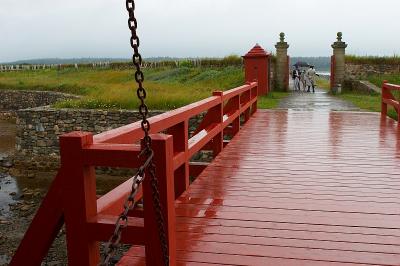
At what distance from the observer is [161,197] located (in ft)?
7.18

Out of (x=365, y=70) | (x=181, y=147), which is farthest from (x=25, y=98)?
(x=181, y=147)

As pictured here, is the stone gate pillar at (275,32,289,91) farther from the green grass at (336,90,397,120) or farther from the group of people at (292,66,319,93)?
the green grass at (336,90,397,120)

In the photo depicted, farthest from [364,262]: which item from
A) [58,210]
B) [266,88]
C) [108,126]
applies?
[266,88]

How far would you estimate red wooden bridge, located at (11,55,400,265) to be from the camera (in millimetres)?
2268

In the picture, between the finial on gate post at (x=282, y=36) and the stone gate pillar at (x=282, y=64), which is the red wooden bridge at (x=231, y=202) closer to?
the stone gate pillar at (x=282, y=64)

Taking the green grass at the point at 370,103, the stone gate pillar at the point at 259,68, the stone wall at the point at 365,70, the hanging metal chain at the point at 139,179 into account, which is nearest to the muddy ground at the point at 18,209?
the hanging metal chain at the point at 139,179

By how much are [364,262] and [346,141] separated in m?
4.88

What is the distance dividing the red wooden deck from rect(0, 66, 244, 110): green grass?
865 cm

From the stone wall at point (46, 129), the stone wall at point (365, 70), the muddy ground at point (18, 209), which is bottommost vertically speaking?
the muddy ground at point (18, 209)

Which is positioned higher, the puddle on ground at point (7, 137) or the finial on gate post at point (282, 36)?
the finial on gate post at point (282, 36)

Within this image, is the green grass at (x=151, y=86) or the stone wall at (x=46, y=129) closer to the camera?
the stone wall at (x=46, y=129)

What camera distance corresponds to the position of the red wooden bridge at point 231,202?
227 centimetres

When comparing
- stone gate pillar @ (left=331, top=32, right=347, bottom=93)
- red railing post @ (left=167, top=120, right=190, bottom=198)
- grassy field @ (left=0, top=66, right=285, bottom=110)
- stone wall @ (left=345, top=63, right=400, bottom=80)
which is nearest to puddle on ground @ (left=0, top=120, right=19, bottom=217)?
grassy field @ (left=0, top=66, right=285, bottom=110)

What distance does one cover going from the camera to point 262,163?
19.0 ft
